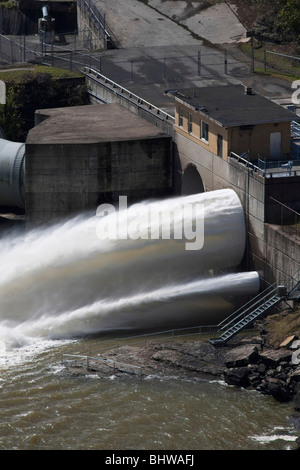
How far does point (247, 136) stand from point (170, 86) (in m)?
18.4

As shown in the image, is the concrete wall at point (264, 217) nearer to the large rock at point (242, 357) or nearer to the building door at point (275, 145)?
the building door at point (275, 145)

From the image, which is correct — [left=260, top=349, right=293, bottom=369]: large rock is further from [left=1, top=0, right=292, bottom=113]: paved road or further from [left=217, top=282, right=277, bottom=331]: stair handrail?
[left=1, top=0, right=292, bottom=113]: paved road

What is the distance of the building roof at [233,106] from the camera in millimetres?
62594

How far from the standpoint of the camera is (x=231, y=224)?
61.8 m

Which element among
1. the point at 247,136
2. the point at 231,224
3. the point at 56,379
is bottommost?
the point at 56,379

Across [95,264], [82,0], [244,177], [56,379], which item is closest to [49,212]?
[95,264]

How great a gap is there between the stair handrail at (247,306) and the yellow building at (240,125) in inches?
317

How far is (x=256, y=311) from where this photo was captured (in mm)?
56938

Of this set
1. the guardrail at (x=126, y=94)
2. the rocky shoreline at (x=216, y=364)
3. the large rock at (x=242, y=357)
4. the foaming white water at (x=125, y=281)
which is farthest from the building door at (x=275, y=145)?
the large rock at (x=242, y=357)

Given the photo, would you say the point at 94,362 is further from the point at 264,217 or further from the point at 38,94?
the point at 38,94

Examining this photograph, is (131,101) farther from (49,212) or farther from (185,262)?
(185,262)

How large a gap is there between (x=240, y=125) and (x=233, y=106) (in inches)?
139

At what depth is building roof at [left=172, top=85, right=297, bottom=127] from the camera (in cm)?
6259

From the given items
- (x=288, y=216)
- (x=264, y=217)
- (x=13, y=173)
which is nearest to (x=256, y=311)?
(x=264, y=217)
